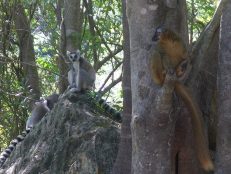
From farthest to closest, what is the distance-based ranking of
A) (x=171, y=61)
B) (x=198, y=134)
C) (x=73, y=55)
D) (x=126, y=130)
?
(x=73, y=55)
(x=126, y=130)
(x=198, y=134)
(x=171, y=61)

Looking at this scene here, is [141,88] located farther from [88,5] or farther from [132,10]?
[88,5]

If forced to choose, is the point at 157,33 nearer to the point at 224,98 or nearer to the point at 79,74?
the point at 224,98

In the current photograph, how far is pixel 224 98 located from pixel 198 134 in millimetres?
348

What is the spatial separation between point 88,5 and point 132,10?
21.2 ft

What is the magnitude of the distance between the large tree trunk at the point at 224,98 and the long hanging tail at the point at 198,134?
0.09 m

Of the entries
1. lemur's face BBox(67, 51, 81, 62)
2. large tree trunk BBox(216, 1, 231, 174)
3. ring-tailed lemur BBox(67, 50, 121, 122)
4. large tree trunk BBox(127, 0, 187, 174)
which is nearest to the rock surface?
large tree trunk BBox(127, 0, 187, 174)

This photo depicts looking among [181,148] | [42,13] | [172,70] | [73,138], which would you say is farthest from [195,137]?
[42,13]

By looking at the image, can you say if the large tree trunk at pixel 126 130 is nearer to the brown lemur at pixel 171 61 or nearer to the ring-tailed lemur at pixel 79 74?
the brown lemur at pixel 171 61

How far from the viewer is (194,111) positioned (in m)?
3.48

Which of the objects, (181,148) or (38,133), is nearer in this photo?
(181,148)

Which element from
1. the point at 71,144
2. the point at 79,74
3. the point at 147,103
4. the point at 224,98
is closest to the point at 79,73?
the point at 79,74

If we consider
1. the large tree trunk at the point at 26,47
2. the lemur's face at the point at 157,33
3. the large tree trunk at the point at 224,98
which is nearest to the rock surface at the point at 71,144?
the large tree trunk at the point at 224,98

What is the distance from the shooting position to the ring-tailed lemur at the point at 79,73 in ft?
28.3

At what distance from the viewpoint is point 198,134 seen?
352cm
